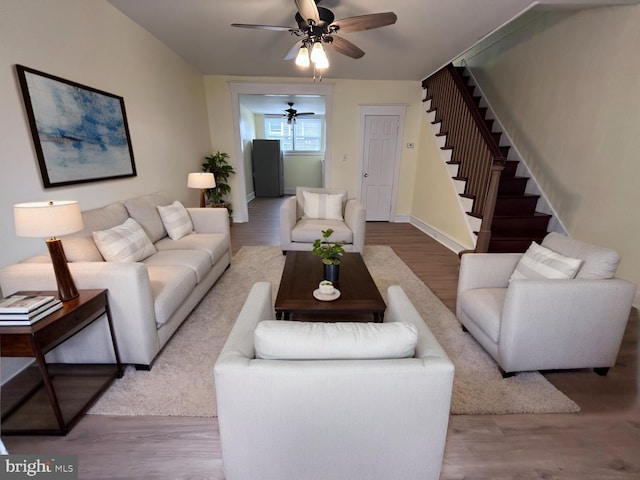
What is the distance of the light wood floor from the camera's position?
1.24 m

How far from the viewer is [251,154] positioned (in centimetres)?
854

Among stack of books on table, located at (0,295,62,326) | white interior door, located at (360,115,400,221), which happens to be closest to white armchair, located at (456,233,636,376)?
stack of books on table, located at (0,295,62,326)

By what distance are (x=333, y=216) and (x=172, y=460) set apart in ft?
9.95

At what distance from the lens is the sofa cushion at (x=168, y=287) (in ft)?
5.96

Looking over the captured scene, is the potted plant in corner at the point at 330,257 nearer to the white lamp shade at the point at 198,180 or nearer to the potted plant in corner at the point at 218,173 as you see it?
the white lamp shade at the point at 198,180

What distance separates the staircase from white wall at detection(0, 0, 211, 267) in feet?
12.0

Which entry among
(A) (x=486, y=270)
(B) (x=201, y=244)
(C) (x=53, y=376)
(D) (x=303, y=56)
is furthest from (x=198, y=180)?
(A) (x=486, y=270)

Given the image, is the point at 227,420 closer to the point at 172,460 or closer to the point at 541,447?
the point at 172,460

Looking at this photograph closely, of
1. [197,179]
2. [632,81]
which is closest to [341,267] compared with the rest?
[197,179]

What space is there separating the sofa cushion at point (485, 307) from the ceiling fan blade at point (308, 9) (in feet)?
7.67

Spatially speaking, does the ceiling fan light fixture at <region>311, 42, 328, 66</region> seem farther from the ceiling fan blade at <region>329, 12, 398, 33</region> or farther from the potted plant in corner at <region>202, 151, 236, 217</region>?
the potted plant in corner at <region>202, 151, 236, 217</region>

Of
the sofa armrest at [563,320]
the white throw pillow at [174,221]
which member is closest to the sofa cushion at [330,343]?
the sofa armrest at [563,320]

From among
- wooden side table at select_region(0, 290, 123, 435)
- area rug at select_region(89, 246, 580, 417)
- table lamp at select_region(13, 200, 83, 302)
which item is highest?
table lamp at select_region(13, 200, 83, 302)

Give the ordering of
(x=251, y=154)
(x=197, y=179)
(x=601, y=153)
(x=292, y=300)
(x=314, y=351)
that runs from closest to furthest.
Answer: (x=314, y=351), (x=292, y=300), (x=601, y=153), (x=197, y=179), (x=251, y=154)
